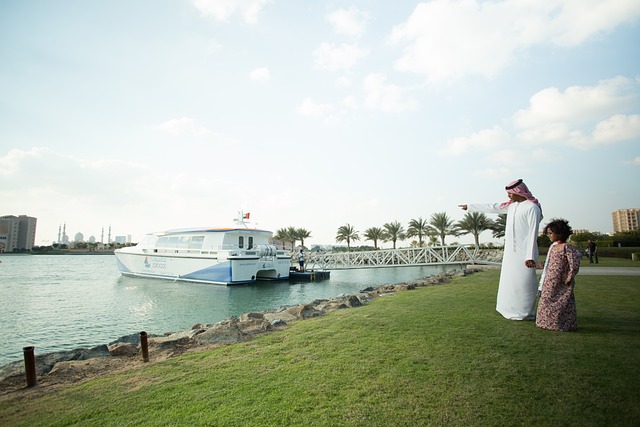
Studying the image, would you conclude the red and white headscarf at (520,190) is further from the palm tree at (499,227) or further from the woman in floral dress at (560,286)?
the palm tree at (499,227)

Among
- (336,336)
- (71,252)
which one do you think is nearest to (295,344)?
(336,336)

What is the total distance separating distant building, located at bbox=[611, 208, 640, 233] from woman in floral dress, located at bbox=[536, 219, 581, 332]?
101 m

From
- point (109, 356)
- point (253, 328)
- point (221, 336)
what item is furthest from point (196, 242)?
point (221, 336)

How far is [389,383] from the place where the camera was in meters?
3.71

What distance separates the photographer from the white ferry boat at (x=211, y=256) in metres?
26.9

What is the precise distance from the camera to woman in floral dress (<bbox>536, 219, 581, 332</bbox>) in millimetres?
5406

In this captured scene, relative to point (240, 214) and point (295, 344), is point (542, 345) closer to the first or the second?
point (295, 344)

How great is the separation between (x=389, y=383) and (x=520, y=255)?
3.97m

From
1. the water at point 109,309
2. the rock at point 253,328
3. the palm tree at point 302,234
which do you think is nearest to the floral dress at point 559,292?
the rock at point 253,328

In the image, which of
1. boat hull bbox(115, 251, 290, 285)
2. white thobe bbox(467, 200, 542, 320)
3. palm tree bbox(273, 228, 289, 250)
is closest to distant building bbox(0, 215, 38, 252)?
palm tree bbox(273, 228, 289, 250)

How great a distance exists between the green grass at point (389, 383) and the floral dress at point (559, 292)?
0.24m

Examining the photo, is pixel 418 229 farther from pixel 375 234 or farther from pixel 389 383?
pixel 389 383

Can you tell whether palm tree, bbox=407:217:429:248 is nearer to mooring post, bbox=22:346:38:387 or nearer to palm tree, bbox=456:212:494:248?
palm tree, bbox=456:212:494:248

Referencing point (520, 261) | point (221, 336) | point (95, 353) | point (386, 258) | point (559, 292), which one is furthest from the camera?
point (386, 258)
